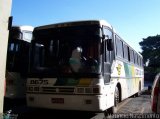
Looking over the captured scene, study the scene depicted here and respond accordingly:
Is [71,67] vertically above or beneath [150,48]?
beneath

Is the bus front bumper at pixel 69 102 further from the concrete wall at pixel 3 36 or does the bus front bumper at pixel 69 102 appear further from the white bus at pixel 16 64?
the white bus at pixel 16 64

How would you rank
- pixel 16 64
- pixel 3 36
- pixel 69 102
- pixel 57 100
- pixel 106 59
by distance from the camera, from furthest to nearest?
pixel 16 64 < pixel 106 59 < pixel 57 100 < pixel 69 102 < pixel 3 36

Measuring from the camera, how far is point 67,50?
28.4 feet

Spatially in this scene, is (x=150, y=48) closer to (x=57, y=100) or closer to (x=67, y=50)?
(x=67, y=50)

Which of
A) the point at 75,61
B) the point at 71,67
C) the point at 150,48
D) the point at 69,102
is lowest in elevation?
the point at 69,102

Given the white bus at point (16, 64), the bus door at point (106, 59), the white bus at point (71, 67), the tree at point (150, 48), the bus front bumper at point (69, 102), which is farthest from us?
the tree at point (150, 48)

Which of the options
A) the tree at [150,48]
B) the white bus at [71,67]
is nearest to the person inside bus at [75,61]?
the white bus at [71,67]

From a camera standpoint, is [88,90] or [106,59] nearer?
[88,90]

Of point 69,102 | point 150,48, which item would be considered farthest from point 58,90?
point 150,48

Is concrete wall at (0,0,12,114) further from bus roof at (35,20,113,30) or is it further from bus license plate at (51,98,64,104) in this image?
bus roof at (35,20,113,30)

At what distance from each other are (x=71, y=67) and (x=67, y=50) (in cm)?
57

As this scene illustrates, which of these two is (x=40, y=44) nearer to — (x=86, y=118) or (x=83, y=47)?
(x=83, y=47)

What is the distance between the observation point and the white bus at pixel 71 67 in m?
8.26

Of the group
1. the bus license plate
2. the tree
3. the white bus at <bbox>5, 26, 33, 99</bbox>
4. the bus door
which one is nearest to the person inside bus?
the bus door
